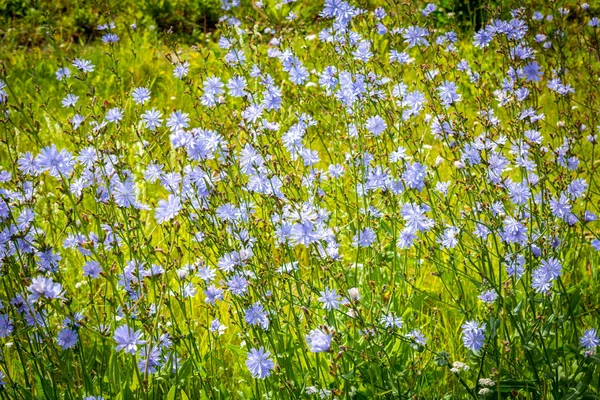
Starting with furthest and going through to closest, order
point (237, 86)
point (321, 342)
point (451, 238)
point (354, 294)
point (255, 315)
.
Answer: point (237, 86) < point (451, 238) < point (255, 315) < point (354, 294) < point (321, 342)

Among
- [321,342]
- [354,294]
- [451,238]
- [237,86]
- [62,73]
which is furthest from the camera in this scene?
[62,73]

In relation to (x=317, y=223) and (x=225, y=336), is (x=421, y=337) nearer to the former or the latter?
(x=317, y=223)

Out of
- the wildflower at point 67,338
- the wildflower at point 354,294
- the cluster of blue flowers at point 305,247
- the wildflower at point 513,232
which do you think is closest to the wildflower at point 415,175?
the cluster of blue flowers at point 305,247

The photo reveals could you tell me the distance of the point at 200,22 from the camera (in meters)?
7.82

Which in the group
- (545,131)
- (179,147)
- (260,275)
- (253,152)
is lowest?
(260,275)

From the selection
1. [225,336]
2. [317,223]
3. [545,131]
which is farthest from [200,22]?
[317,223]

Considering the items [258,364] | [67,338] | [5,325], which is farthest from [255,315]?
[5,325]

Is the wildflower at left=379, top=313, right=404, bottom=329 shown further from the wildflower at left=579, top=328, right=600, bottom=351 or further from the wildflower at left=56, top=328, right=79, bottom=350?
the wildflower at left=56, top=328, right=79, bottom=350

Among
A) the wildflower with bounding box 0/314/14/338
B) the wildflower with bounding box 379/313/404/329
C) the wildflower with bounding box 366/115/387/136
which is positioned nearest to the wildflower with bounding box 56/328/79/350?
the wildflower with bounding box 0/314/14/338

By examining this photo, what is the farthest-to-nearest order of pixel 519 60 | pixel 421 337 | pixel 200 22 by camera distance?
pixel 200 22 < pixel 519 60 < pixel 421 337

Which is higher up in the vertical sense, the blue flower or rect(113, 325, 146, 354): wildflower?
the blue flower

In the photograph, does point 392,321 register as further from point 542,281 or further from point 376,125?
point 376,125

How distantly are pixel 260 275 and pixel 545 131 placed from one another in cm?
309

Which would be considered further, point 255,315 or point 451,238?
point 451,238
